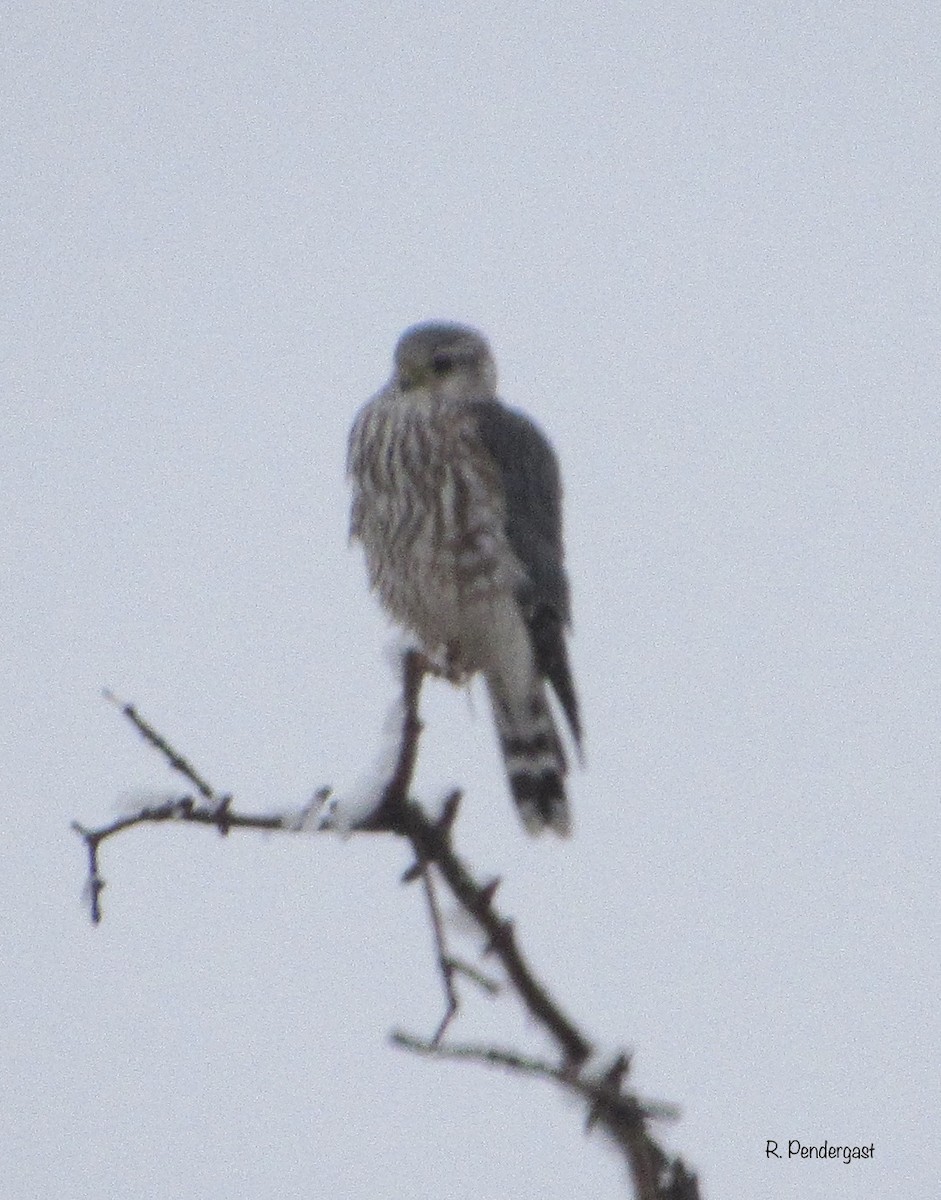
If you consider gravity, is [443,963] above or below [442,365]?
Result: below

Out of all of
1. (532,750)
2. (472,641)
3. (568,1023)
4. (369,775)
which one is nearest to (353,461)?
(472,641)

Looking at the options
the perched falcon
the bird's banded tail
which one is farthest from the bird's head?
the bird's banded tail

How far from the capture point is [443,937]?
2.24 metres

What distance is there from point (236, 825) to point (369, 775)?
0.68 ft

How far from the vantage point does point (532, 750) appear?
4504 millimetres

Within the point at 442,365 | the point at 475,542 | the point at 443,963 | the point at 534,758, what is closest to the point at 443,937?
the point at 443,963

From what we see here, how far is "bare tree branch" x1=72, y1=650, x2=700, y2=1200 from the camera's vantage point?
1.75m

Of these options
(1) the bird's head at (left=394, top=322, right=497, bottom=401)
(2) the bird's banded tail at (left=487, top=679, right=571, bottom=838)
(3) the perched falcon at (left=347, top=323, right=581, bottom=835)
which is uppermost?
(1) the bird's head at (left=394, top=322, right=497, bottom=401)

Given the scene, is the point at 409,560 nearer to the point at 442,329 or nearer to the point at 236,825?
the point at 442,329

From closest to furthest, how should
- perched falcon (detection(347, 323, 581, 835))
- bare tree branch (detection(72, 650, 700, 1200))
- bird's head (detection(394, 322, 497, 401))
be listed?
bare tree branch (detection(72, 650, 700, 1200))
perched falcon (detection(347, 323, 581, 835))
bird's head (detection(394, 322, 497, 401))

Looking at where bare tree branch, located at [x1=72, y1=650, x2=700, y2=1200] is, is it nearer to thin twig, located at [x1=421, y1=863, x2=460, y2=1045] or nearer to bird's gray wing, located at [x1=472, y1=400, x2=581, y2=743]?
thin twig, located at [x1=421, y1=863, x2=460, y2=1045]

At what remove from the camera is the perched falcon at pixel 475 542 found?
4.71 m

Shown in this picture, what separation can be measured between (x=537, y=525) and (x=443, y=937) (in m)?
2.92

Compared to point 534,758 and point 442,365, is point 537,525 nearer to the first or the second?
point 442,365
